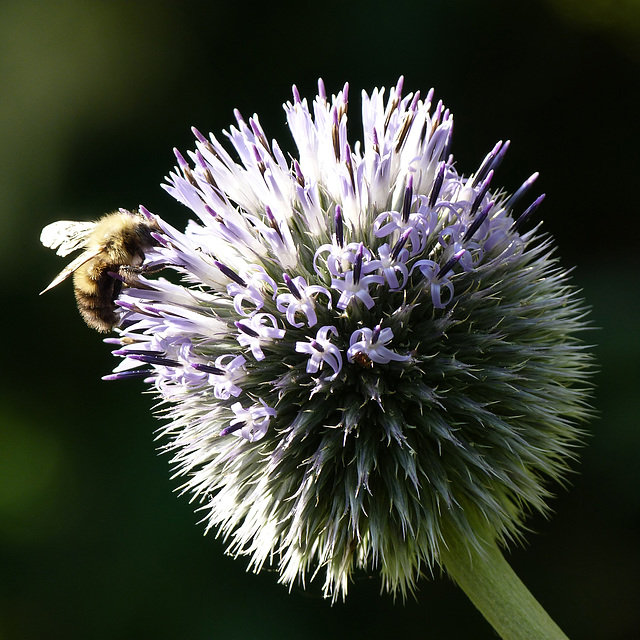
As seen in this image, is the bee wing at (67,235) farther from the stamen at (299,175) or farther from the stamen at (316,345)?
the stamen at (316,345)

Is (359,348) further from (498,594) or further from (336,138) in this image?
(498,594)

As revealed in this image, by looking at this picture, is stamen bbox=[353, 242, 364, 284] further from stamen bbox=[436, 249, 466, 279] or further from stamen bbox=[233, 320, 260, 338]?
stamen bbox=[233, 320, 260, 338]

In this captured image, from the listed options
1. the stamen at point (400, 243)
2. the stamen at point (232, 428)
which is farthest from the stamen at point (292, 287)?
the stamen at point (232, 428)

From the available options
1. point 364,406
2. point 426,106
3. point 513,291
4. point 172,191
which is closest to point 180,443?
point 364,406

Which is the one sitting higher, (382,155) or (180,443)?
(382,155)

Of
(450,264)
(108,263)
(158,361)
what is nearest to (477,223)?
(450,264)

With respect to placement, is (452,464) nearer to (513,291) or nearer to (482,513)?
(482,513)

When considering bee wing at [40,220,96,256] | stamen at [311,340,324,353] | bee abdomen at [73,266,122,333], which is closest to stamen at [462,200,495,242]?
stamen at [311,340,324,353]
